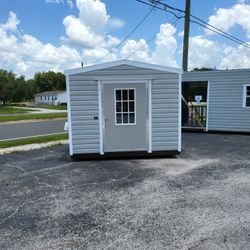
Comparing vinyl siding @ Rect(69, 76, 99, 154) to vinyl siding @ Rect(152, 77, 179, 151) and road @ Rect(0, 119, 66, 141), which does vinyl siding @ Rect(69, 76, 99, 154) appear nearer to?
vinyl siding @ Rect(152, 77, 179, 151)

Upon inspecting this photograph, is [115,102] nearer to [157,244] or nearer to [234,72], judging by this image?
[157,244]

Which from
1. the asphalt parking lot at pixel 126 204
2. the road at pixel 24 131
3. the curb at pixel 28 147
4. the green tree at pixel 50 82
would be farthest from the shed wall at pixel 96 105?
the green tree at pixel 50 82

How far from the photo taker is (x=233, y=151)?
7203 millimetres

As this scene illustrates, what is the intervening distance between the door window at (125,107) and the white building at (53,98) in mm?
48166

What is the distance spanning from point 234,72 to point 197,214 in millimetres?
8343

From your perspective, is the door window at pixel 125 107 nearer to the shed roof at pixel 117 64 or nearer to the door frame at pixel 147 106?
the door frame at pixel 147 106

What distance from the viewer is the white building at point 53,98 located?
5368 cm

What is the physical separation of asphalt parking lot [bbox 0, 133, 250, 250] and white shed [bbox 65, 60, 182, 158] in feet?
1.52

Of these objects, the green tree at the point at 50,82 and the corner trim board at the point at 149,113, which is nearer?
the corner trim board at the point at 149,113

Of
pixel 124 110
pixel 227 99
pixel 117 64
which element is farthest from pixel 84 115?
pixel 227 99

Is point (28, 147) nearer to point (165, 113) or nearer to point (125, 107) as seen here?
point (125, 107)

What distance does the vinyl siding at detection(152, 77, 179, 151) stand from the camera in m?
6.21

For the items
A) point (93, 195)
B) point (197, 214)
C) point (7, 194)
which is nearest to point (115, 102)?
point (93, 195)

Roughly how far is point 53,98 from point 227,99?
5011cm
